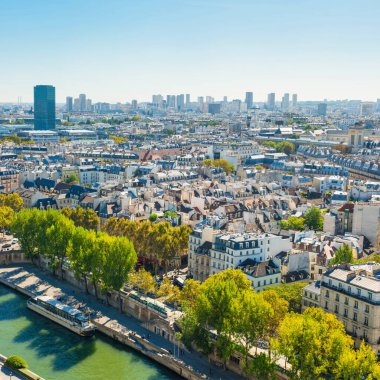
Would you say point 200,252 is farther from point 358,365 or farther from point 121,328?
point 358,365

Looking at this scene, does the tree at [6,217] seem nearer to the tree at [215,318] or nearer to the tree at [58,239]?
the tree at [58,239]

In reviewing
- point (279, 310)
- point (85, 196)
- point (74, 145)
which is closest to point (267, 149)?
point (74, 145)

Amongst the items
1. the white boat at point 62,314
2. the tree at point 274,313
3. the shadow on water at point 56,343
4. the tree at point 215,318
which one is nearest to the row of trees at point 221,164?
the white boat at point 62,314

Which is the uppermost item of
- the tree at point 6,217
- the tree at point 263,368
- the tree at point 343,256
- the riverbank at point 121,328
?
the tree at point 343,256

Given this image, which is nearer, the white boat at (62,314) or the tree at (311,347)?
the tree at (311,347)

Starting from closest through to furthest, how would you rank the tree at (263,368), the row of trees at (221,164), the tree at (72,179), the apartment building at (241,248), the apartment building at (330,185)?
1. the tree at (263,368)
2. the apartment building at (241,248)
3. the apartment building at (330,185)
4. the tree at (72,179)
5. the row of trees at (221,164)

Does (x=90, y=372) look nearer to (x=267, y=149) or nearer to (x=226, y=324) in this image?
(x=226, y=324)
